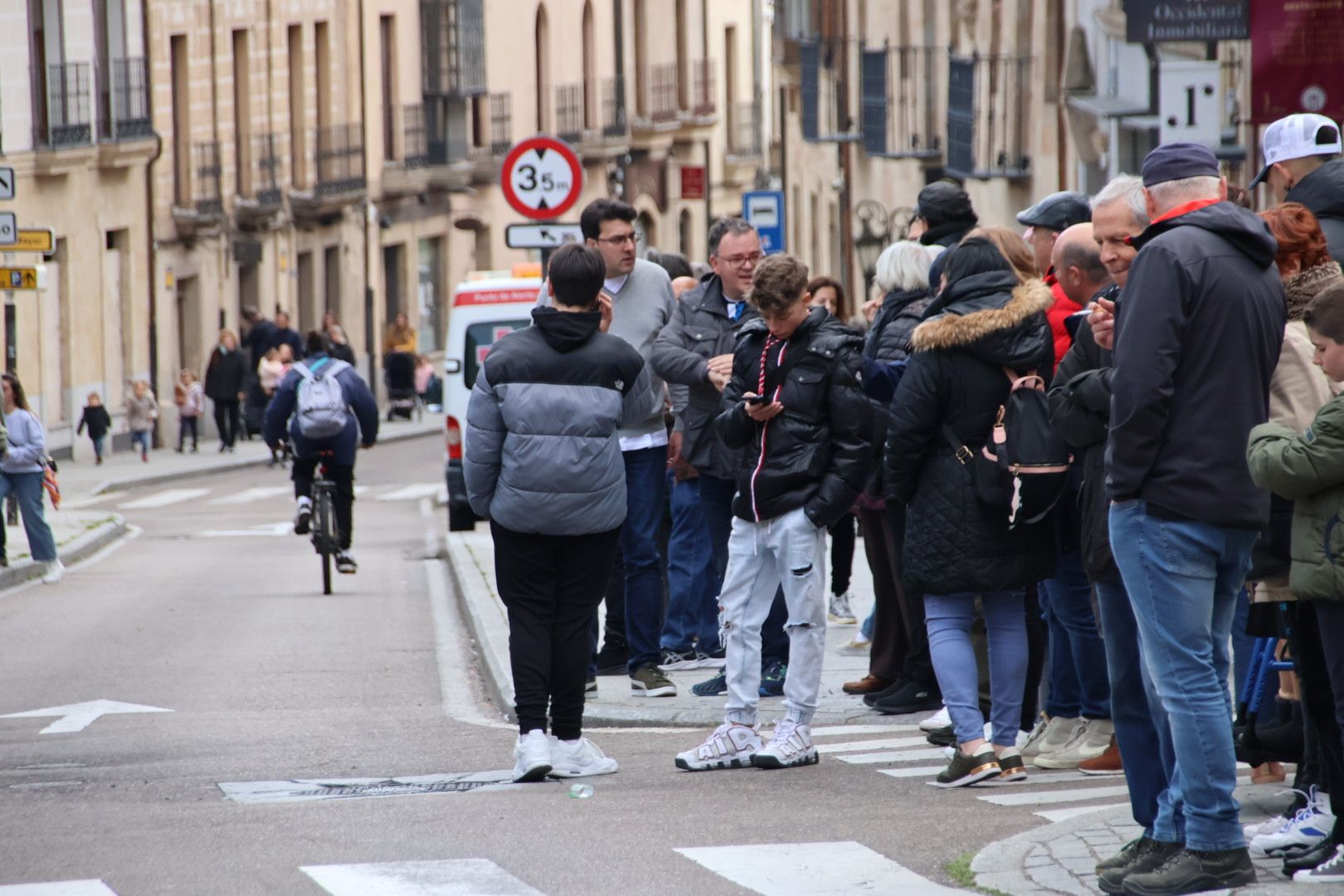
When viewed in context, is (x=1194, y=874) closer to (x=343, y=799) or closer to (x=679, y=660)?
Result: (x=343, y=799)

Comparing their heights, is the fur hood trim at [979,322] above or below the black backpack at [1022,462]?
above

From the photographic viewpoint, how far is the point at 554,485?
8.70 metres

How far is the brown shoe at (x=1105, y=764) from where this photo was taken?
857 centimetres

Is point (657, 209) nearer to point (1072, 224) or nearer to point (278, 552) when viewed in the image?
point (278, 552)

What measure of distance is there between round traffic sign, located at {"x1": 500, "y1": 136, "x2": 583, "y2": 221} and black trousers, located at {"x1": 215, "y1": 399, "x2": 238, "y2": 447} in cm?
2384

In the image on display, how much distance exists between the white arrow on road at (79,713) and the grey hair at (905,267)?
4149 mm

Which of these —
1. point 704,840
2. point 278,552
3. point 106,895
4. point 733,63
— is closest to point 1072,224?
point 704,840

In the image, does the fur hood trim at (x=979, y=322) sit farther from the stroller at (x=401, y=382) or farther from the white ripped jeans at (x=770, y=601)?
the stroller at (x=401, y=382)

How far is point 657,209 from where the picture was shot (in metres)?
69.0

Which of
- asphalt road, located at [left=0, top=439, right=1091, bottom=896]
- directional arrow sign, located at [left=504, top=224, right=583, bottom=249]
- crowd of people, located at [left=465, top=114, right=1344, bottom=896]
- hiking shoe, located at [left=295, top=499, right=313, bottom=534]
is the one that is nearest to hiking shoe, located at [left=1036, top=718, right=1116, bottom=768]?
crowd of people, located at [left=465, top=114, right=1344, bottom=896]

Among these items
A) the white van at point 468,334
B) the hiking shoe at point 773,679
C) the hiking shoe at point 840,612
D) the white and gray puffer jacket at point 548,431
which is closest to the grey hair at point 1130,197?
the white and gray puffer jacket at point 548,431

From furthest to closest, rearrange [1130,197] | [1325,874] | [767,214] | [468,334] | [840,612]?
[767,214]
[468,334]
[840,612]
[1130,197]
[1325,874]

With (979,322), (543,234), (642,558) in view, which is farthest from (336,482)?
(979,322)

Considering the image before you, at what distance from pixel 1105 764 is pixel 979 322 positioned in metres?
1.67
